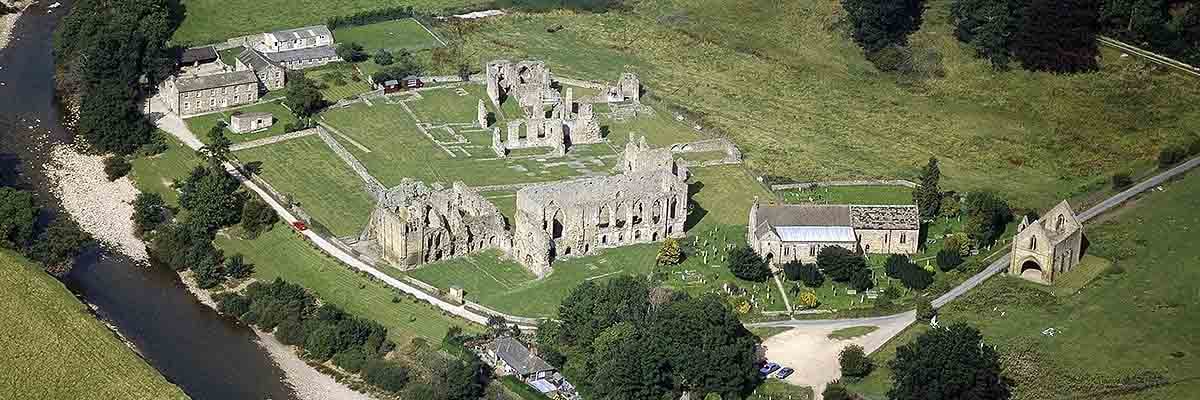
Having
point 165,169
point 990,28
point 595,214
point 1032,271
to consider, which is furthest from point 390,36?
point 1032,271

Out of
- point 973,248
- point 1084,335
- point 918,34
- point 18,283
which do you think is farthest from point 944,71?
point 18,283

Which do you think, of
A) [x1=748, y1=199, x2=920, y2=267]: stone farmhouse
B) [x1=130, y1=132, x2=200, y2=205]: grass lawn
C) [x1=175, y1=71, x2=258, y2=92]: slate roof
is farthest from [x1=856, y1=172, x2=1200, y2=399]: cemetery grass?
[x1=175, y1=71, x2=258, y2=92]: slate roof

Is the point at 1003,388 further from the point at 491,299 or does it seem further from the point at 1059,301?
the point at 491,299

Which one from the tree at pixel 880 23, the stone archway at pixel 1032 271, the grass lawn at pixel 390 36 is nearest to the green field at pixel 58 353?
the grass lawn at pixel 390 36

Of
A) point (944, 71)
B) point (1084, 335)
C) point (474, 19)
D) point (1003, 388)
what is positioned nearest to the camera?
point (1003, 388)

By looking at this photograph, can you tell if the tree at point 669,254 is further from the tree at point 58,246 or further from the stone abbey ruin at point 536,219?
the tree at point 58,246

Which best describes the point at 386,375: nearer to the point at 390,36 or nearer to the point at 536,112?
the point at 536,112

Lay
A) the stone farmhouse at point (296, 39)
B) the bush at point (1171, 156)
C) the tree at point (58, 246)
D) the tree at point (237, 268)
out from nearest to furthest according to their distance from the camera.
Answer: the tree at point (58, 246)
the tree at point (237, 268)
the bush at point (1171, 156)
the stone farmhouse at point (296, 39)
